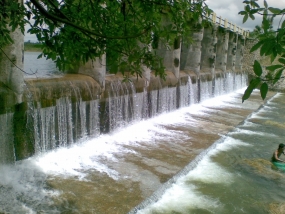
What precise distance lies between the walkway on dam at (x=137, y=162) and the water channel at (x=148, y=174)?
0.04 ft

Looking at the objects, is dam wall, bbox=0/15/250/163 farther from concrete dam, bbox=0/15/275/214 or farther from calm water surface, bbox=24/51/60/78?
calm water surface, bbox=24/51/60/78

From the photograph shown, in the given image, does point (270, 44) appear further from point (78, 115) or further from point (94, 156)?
point (78, 115)

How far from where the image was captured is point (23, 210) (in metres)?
3.74

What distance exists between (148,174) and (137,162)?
566 mm

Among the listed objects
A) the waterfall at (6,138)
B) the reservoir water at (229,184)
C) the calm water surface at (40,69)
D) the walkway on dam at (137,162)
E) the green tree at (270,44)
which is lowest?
the reservoir water at (229,184)

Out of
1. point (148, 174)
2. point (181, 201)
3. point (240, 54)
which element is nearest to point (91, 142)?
point (148, 174)

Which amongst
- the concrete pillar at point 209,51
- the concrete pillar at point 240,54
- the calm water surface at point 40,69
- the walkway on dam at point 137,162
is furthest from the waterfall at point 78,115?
the concrete pillar at point 240,54

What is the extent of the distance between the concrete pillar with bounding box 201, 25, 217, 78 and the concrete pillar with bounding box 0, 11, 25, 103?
40.4ft

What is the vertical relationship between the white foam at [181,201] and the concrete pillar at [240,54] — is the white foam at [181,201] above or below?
below

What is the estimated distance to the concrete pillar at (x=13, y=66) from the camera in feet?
15.4

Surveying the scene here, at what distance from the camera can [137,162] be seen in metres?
5.51

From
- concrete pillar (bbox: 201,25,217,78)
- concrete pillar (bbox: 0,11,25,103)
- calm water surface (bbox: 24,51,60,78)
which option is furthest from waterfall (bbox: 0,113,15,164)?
concrete pillar (bbox: 201,25,217,78)

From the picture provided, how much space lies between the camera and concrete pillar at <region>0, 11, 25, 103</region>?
4.70 metres

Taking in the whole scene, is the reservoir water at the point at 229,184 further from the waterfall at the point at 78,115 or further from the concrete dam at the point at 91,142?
the waterfall at the point at 78,115
